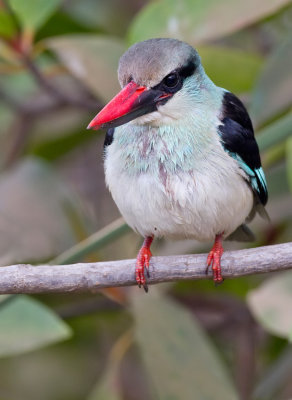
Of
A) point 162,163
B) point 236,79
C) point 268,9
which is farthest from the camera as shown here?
point 236,79

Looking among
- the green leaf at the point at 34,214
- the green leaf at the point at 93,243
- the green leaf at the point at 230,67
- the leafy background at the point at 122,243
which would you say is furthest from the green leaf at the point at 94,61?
the green leaf at the point at 93,243

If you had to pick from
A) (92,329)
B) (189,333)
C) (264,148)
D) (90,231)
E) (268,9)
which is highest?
(268,9)

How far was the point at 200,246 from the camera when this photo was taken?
340 cm

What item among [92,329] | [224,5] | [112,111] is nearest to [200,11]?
[224,5]

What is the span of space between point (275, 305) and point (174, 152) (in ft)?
2.13

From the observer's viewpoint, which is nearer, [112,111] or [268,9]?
[112,111]

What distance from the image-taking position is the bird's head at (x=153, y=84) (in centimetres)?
243

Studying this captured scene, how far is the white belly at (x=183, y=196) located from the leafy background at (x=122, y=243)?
0.51 feet

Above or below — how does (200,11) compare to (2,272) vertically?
above

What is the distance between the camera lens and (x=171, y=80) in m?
2.54

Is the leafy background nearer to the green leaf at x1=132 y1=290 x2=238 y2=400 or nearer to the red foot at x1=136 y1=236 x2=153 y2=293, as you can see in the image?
the green leaf at x1=132 y1=290 x2=238 y2=400

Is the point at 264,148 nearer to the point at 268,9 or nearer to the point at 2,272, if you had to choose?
the point at 268,9

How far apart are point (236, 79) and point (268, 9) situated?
1.12 ft

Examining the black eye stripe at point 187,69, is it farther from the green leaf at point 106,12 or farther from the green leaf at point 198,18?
the green leaf at point 106,12
